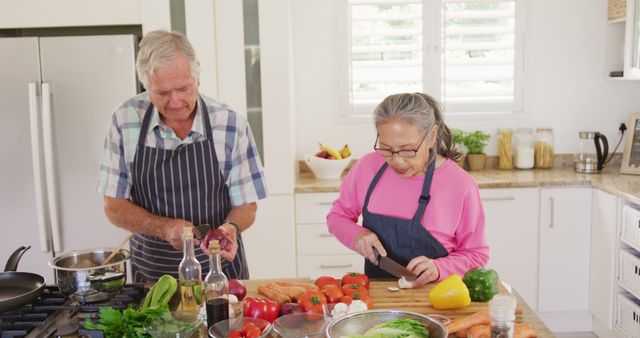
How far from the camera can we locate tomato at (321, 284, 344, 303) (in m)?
1.91

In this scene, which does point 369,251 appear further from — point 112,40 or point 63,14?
point 63,14

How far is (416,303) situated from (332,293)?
24cm

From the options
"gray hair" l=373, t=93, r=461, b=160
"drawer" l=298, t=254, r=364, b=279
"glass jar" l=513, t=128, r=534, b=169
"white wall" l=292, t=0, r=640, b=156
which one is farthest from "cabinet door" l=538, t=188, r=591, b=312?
"gray hair" l=373, t=93, r=461, b=160

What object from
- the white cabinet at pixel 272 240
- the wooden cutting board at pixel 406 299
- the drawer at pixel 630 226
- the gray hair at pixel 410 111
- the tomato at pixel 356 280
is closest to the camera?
the wooden cutting board at pixel 406 299

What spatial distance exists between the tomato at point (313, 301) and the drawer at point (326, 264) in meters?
2.04

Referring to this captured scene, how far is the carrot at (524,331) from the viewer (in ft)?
5.56

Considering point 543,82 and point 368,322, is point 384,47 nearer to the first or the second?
point 543,82

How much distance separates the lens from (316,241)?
3.92 m

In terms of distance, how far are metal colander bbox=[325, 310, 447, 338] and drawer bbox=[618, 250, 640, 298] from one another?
212 cm

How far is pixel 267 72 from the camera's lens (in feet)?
12.5

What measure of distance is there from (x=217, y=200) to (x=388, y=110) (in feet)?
2.34

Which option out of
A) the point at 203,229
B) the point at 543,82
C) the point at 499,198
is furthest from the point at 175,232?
the point at 543,82

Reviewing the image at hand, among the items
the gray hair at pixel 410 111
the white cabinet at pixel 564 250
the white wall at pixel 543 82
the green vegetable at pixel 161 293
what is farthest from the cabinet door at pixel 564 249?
the green vegetable at pixel 161 293

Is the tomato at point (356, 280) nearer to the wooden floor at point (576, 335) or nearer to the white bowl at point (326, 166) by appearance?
the white bowl at point (326, 166)
